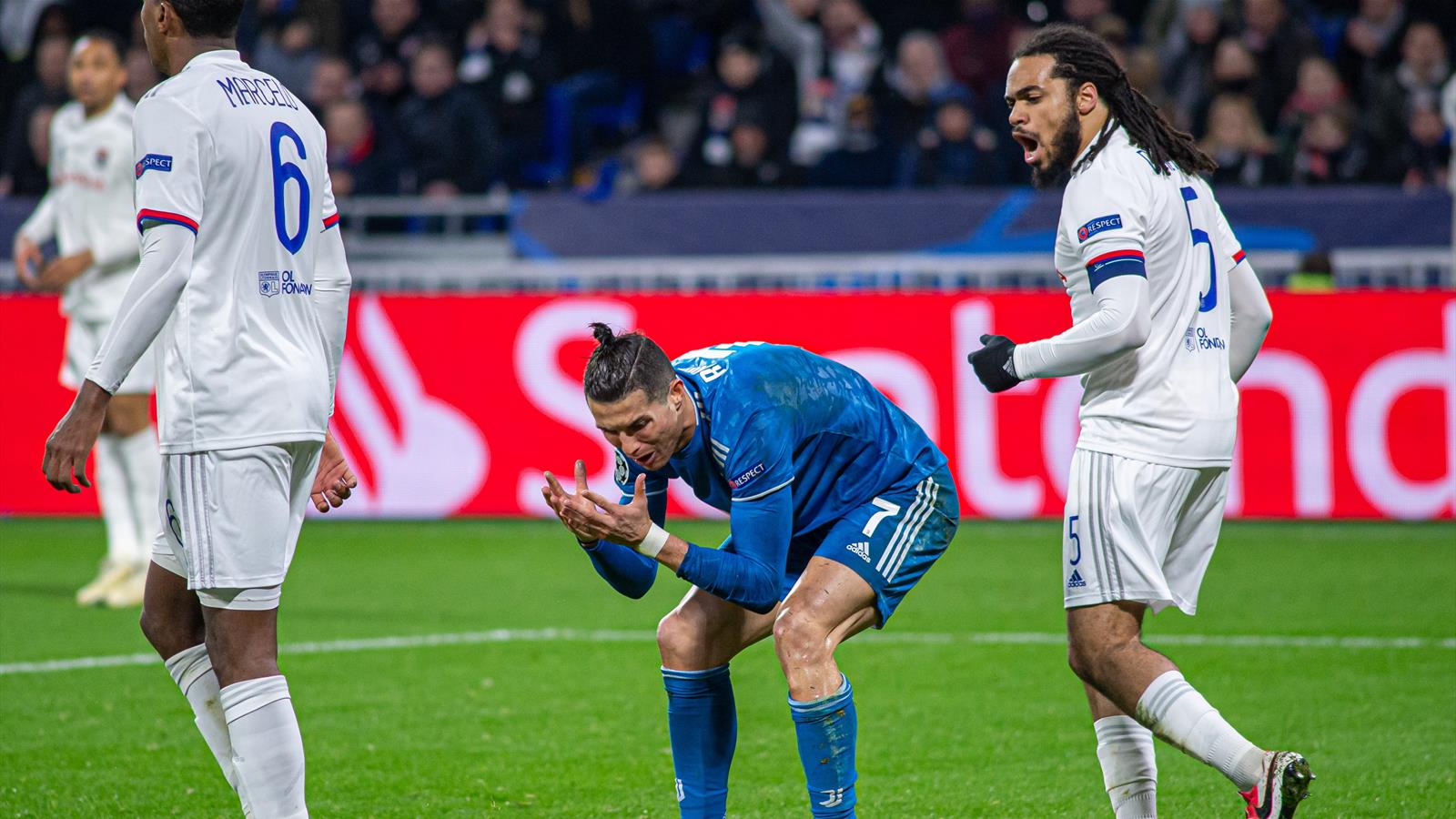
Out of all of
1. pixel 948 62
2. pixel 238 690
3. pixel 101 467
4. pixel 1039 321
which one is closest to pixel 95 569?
pixel 101 467

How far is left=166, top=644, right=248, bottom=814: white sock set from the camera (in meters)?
4.22

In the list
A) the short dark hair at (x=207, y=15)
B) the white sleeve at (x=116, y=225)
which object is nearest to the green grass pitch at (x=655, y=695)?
the white sleeve at (x=116, y=225)

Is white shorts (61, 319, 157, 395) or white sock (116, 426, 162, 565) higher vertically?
white shorts (61, 319, 157, 395)

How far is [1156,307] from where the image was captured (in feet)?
14.0

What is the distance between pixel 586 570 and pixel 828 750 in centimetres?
604

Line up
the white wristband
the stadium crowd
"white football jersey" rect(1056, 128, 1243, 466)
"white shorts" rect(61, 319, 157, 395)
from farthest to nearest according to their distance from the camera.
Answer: the stadium crowd → "white shorts" rect(61, 319, 157, 395) → "white football jersey" rect(1056, 128, 1243, 466) → the white wristband

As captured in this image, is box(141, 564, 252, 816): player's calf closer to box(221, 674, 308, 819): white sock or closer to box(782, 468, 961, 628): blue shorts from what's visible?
box(221, 674, 308, 819): white sock

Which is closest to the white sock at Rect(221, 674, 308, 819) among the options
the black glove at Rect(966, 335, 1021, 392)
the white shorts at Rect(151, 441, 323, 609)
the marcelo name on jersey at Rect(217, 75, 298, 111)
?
the white shorts at Rect(151, 441, 323, 609)

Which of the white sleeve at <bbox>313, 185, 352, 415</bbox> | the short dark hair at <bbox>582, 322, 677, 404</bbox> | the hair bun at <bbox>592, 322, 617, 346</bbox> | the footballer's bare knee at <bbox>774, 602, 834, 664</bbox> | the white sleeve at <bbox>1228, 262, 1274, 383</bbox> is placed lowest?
the footballer's bare knee at <bbox>774, 602, 834, 664</bbox>

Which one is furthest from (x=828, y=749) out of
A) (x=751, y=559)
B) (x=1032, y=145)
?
(x=1032, y=145)

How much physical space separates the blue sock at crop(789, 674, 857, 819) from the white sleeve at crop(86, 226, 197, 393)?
5.76 ft

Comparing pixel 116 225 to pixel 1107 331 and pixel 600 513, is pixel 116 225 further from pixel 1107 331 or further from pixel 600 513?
pixel 1107 331

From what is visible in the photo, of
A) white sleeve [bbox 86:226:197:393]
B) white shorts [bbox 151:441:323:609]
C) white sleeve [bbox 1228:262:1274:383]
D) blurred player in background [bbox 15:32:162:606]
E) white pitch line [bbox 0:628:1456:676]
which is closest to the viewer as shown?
white sleeve [bbox 86:226:197:393]

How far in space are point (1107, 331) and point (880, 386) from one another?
279 inches
